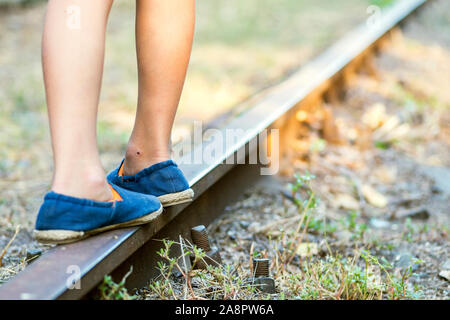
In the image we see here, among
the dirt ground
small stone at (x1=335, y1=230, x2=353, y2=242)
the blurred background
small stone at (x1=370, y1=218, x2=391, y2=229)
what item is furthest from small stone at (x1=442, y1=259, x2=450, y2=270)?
the blurred background

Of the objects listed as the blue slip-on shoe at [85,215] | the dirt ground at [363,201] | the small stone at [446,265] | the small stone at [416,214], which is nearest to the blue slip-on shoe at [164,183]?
the blue slip-on shoe at [85,215]

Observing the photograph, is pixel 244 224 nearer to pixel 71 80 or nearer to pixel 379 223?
pixel 379 223

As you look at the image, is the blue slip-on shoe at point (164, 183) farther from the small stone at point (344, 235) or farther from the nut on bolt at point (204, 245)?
the small stone at point (344, 235)

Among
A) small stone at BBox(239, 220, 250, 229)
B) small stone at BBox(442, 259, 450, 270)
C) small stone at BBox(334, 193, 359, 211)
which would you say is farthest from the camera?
small stone at BBox(334, 193, 359, 211)

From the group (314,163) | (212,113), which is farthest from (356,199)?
(212,113)

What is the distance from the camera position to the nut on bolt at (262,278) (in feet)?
5.35

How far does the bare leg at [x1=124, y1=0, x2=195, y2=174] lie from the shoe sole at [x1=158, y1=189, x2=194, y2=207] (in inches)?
4.5

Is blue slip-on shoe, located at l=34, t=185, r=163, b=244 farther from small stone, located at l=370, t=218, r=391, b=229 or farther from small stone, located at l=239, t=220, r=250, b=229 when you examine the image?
small stone, located at l=370, t=218, r=391, b=229

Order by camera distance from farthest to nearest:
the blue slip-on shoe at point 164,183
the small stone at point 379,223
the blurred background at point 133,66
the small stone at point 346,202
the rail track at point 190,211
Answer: the blurred background at point 133,66, the small stone at point 346,202, the small stone at point 379,223, the blue slip-on shoe at point 164,183, the rail track at point 190,211

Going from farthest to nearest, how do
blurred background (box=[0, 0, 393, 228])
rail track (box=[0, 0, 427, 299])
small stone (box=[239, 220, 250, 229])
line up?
1. blurred background (box=[0, 0, 393, 228])
2. small stone (box=[239, 220, 250, 229])
3. rail track (box=[0, 0, 427, 299])

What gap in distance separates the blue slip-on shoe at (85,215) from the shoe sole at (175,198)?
10 cm

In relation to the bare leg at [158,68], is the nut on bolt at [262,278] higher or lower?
lower

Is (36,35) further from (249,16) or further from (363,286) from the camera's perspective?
(363,286)

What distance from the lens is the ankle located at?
65.9 inches
